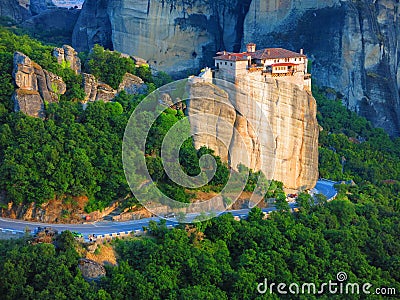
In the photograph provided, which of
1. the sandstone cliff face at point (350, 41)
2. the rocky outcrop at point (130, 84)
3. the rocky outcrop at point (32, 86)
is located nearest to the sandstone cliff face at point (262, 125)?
the rocky outcrop at point (130, 84)

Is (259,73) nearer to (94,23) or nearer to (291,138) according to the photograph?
(291,138)

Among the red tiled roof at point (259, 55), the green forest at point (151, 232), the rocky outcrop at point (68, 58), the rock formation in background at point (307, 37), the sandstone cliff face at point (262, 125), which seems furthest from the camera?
the rock formation in background at point (307, 37)

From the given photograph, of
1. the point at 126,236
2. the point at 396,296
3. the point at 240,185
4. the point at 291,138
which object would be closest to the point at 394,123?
the point at 291,138

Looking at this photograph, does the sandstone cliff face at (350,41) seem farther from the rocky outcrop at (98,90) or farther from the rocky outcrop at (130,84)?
the rocky outcrop at (98,90)

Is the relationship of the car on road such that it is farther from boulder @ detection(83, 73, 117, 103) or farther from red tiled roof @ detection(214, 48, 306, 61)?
red tiled roof @ detection(214, 48, 306, 61)

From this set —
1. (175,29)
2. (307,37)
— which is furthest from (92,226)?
(307,37)

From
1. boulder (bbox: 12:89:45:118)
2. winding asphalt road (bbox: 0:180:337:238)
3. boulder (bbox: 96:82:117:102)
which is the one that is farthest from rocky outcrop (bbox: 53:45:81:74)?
winding asphalt road (bbox: 0:180:337:238)

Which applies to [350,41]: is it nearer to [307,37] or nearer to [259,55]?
[307,37]
